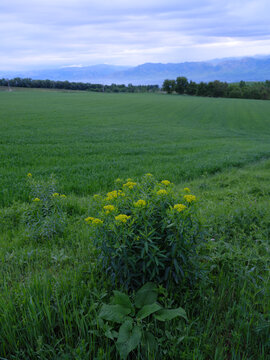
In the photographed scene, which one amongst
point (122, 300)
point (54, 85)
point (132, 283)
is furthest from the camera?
point (54, 85)

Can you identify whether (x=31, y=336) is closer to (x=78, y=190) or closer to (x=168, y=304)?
(x=168, y=304)

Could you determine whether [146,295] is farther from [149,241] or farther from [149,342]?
[149,241]

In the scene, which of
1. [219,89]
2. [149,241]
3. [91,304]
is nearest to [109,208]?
[149,241]

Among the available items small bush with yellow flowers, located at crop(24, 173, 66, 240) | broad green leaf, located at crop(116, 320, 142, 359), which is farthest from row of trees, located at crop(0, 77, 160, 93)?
broad green leaf, located at crop(116, 320, 142, 359)

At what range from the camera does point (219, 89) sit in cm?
8644

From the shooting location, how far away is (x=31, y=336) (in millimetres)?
2264

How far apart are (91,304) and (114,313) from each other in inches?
13.8

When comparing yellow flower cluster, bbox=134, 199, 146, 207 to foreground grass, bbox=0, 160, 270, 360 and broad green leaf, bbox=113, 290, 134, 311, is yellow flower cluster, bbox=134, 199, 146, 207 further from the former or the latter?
broad green leaf, bbox=113, 290, 134, 311

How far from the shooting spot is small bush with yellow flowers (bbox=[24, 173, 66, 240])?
404cm

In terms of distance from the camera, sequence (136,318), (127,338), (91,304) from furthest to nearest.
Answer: (91,304)
(136,318)
(127,338)

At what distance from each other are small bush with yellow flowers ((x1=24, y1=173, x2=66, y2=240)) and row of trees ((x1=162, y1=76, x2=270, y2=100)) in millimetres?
92444

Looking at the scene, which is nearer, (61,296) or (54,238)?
(61,296)

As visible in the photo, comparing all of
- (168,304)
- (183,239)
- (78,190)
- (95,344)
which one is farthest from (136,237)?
(78,190)

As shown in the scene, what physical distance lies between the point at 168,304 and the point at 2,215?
13.0 ft
